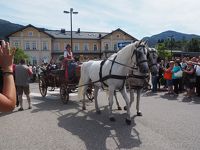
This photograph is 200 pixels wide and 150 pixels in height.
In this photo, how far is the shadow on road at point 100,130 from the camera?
575cm

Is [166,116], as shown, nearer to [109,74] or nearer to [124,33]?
[109,74]

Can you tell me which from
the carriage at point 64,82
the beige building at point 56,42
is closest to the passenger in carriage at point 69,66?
the carriage at point 64,82

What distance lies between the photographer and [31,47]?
7156 centimetres

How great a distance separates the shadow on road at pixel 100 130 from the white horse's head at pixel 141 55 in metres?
1.47

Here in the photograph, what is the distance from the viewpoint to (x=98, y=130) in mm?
6918

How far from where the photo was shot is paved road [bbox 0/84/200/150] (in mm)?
5684

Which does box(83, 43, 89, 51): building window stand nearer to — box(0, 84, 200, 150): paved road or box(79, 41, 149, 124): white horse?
box(0, 84, 200, 150): paved road

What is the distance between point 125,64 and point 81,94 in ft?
10.3

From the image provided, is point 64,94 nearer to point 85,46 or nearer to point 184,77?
point 184,77

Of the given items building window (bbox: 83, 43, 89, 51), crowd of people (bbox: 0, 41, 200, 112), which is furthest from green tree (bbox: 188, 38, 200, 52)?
crowd of people (bbox: 0, 41, 200, 112)

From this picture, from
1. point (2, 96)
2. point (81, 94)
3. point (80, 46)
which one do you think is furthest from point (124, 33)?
point (2, 96)

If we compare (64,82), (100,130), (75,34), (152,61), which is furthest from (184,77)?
(75,34)

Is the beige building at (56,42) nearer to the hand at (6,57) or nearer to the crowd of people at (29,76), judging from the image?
the crowd of people at (29,76)

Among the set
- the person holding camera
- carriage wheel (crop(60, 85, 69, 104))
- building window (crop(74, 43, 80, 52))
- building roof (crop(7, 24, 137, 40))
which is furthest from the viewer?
building window (crop(74, 43, 80, 52))
